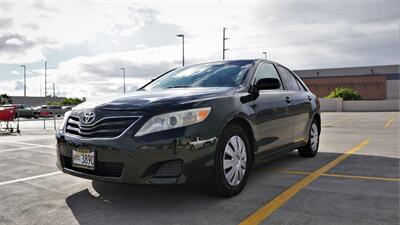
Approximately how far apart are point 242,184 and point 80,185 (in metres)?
2.03

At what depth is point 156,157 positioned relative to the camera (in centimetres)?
340

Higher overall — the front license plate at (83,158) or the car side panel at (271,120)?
the car side panel at (271,120)

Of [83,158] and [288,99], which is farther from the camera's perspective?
[288,99]

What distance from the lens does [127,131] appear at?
11.3ft

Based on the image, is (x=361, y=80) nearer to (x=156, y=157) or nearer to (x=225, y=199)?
(x=225, y=199)

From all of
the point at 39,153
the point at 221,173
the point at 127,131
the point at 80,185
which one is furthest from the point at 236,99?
the point at 39,153

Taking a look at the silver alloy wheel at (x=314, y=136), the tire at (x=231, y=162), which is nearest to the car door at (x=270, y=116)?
the tire at (x=231, y=162)

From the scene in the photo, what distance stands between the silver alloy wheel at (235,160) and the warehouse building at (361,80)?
7391 cm

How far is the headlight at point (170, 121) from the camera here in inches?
136

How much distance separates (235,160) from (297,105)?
215cm

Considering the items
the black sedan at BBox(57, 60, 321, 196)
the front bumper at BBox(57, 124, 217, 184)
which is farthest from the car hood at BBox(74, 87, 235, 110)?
the front bumper at BBox(57, 124, 217, 184)

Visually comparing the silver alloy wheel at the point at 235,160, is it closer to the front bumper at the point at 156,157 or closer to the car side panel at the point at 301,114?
the front bumper at the point at 156,157

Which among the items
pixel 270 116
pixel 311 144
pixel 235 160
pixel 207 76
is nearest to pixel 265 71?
pixel 270 116

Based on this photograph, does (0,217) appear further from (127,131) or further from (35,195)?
(127,131)
